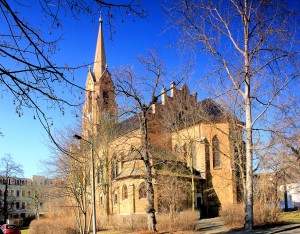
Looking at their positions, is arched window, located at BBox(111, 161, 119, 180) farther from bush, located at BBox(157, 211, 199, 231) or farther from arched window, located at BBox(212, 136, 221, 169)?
bush, located at BBox(157, 211, 199, 231)

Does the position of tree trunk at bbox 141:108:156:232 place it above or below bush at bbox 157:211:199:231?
above

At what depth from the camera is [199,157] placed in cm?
4231

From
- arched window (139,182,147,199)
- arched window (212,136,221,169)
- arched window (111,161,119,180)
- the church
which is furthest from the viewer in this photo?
arched window (111,161,119,180)

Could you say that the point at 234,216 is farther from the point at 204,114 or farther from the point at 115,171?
the point at 115,171

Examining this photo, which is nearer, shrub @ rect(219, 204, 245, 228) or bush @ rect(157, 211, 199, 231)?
bush @ rect(157, 211, 199, 231)

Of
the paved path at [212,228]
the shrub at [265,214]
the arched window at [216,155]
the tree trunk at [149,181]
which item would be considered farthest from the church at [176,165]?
the shrub at [265,214]

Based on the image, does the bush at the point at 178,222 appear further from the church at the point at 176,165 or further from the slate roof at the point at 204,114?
the church at the point at 176,165

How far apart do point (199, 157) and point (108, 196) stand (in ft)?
41.4

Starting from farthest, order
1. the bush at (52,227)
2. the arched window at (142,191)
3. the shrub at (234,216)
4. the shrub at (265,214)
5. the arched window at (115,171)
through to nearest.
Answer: the arched window at (115,171) < the arched window at (142,191) < the bush at (52,227) < the shrub at (234,216) < the shrub at (265,214)

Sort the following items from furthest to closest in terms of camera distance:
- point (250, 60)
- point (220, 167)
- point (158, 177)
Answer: point (220, 167) < point (158, 177) < point (250, 60)

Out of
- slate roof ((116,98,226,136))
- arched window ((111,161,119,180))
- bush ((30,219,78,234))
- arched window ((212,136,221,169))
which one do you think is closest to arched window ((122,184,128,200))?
arched window ((111,161,119,180))

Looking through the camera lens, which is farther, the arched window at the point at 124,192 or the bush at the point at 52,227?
the arched window at the point at 124,192

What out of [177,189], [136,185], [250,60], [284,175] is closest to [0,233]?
[250,60]

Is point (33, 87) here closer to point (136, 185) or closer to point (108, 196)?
point (136, 185)
